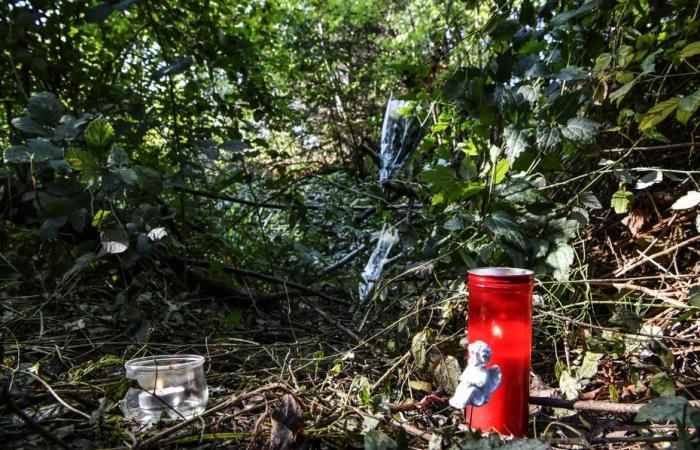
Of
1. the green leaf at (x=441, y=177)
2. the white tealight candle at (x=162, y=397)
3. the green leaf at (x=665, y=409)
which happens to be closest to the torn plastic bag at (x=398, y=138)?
the green leaf at (x=441, y=177)

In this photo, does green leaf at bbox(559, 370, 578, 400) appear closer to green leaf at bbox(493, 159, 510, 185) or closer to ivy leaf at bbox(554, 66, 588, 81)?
green leaf at bbox(493, 159, 510, 185)

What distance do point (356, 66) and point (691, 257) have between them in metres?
7.33

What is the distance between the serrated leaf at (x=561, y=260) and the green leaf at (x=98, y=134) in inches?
46.9

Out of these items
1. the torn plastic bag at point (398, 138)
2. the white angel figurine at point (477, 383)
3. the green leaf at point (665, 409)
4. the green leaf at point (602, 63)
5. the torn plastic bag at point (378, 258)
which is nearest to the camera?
the green leaf at point (665, 409)

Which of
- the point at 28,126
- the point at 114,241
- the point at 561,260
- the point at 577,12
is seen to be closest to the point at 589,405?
the point at 561,260

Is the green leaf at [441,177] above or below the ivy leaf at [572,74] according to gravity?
below

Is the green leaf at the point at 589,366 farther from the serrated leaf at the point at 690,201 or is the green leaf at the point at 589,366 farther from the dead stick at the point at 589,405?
the serrated leaf at the point at 690,201

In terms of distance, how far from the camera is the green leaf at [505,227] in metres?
1.29

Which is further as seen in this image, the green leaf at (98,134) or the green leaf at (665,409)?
the green leaf at (98,134)

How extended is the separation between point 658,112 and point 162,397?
4.34ft

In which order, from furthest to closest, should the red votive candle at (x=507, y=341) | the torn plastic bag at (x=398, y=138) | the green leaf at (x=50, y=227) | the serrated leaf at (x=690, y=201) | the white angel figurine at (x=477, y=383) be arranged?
the torn plastic bag at (x=398, y=138) → the green leaf at (x=50, y=227) → the serrated leaf at (x=690, y=201) → the red votive candle at (x=507, y=341) → the white angel figurine at (x=477, y=383)

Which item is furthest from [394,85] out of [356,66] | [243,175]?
[243,175]

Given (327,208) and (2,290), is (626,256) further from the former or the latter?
(2,290)

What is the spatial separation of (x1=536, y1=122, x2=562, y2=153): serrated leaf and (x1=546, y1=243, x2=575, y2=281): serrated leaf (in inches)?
9.9
